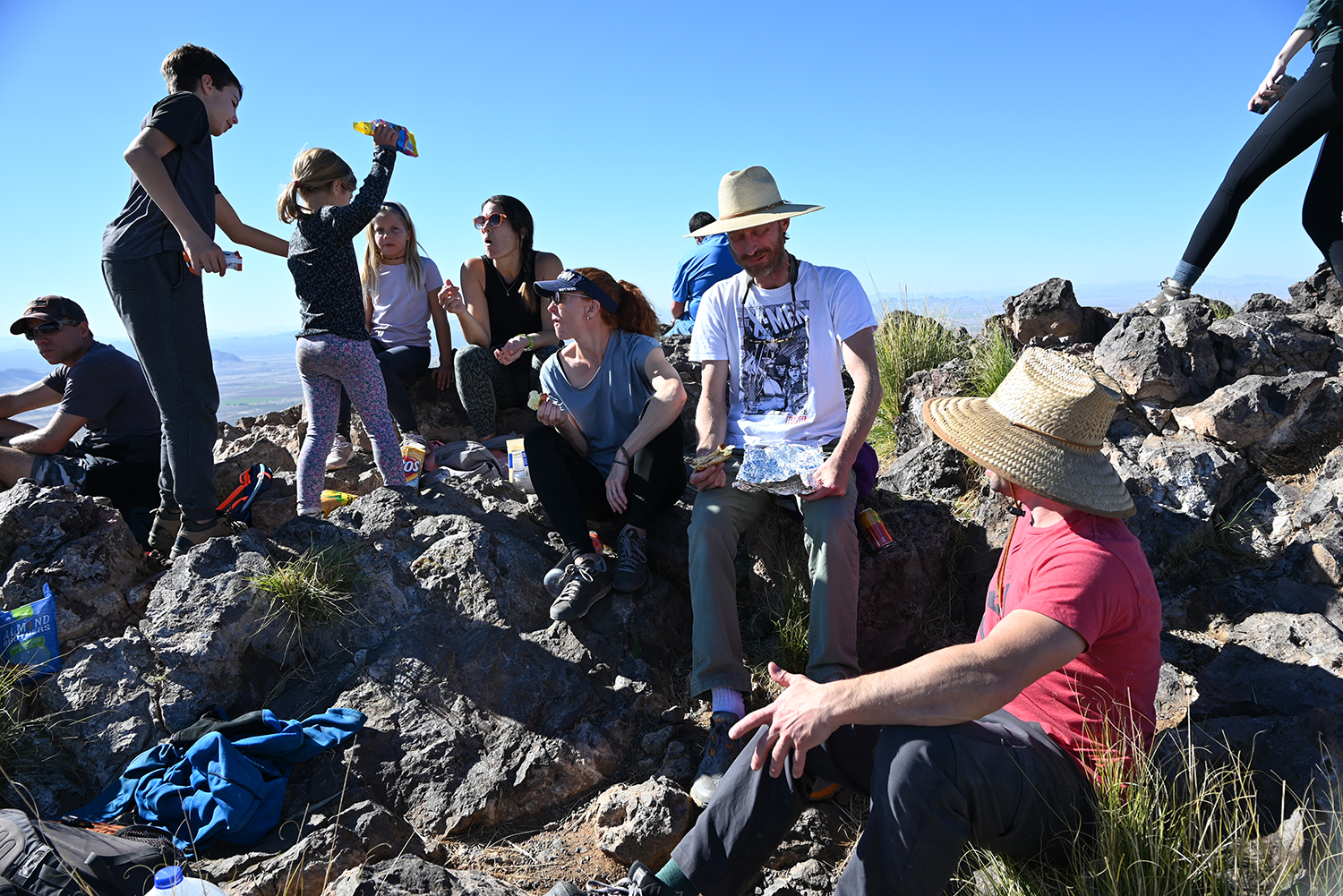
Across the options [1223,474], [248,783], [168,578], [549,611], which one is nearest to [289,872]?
[248,783]

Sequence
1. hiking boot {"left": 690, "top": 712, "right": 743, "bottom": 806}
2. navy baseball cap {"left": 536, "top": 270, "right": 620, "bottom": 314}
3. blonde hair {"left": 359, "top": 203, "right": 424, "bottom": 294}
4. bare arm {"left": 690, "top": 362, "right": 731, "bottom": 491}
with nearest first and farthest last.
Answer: hiking boot {"left": 690, "top": 712, "right": 743, "bottom": 806} → bare arm {"left": 690, "top": 362, "right": 731, "bottom": 491} → navy baseball cap {"left": 536, "top": 270, "right": 620, "bottom": 314} → blonde hair {"left": 359, "top": 203, "right": 424, "bottom": 294}

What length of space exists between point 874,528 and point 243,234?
13.0 feet

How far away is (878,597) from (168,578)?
3478mm

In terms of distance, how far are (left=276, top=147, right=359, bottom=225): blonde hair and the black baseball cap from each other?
171cm

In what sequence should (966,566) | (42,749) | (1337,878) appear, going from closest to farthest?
(1337,878) → (42,749) → (966,566)

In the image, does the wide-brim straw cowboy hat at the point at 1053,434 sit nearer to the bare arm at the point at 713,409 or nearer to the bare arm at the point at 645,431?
the bare arm at the point at 713,409

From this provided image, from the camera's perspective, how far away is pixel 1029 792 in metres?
2.16

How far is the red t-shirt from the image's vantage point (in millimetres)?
2121

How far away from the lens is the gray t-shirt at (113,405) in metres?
4.88

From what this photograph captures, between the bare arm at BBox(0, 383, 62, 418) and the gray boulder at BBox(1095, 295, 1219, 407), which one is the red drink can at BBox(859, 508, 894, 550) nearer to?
the gray boulder at BBox(1095, 295, 1219, 407)

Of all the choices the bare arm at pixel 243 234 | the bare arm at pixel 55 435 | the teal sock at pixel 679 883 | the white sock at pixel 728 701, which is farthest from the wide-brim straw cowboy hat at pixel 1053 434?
the bare arm at pixel 55 435

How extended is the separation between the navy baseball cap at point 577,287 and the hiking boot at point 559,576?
1.38m

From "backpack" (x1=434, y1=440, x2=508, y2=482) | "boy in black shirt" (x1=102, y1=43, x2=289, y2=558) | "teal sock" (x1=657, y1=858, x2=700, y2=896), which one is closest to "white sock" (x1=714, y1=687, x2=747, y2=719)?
"teal sock" (x1=657, y1=858, x2=700, y2=896)

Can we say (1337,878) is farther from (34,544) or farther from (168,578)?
(34,544)
